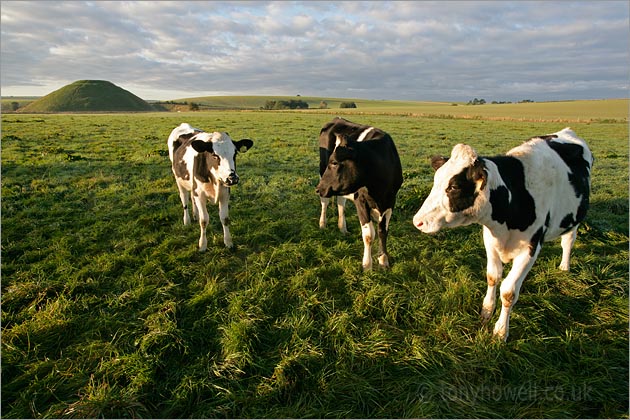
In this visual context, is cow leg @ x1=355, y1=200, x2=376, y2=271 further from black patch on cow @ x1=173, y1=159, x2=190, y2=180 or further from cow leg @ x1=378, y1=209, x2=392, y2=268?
black patch on cow @ x1=173, y1=159, x2=190, y2=180

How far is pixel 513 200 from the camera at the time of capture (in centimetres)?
351

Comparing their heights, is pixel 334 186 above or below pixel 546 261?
above

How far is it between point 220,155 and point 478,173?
13.1 ft

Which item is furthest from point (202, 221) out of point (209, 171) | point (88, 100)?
point (88, 100)

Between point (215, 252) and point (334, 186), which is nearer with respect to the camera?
point (334, 186)

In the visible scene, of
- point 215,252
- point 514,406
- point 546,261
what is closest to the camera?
point 514,406

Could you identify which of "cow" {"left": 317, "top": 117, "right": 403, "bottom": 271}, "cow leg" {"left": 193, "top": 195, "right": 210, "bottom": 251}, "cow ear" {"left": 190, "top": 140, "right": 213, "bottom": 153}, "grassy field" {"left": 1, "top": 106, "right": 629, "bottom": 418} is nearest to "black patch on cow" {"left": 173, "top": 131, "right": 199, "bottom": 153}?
"grassy field" {"left": 1, "top": 106, "right": 629, "bottom": 418}

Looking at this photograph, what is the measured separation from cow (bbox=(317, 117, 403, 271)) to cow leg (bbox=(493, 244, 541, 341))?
185 cm

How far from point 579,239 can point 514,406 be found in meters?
4.48

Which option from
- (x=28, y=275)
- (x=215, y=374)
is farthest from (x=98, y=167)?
(x=215, y=374)

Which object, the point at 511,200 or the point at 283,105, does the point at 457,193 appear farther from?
the point at 283,105

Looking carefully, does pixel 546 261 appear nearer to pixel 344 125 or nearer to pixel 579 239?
pixel 579 239

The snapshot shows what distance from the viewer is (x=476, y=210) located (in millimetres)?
3285

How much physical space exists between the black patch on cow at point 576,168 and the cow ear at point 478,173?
5.47ft
